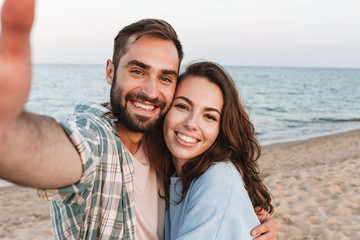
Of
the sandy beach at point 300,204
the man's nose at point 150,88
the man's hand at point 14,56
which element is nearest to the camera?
the man's hand at point 14,56

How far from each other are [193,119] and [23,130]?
1615 millimetres

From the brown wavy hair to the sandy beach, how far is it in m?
2.47

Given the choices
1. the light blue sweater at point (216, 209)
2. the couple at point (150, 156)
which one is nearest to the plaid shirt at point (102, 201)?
the couple at point (150, 156)

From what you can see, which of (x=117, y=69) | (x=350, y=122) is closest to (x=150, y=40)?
(x=117, y=69)

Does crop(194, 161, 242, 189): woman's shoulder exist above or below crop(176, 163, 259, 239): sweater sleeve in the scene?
above

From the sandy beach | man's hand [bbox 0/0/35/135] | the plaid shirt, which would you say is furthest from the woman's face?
the sandy beach

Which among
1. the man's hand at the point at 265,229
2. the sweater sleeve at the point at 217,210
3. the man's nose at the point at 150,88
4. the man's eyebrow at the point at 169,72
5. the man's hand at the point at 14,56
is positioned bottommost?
the man's hand at the point at 265,229

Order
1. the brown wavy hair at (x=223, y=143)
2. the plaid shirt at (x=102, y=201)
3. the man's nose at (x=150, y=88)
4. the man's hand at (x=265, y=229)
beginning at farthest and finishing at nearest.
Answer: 1. the brown wavy hair at (x=223, y=143)
2. the man's nose at (x=150, y=88)
3. the man's hand at (x=265, y=229)
4. the plaid shirt at (x=102, y=201)

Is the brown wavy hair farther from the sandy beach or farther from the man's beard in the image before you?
the sandy beach

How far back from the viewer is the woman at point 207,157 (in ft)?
6.81

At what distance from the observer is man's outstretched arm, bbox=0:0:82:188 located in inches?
27.9

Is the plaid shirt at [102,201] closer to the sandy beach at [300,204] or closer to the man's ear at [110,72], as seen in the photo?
the man's ear at [110,72]

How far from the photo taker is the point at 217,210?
2023 mm

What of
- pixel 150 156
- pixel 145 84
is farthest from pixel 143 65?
pixel 150 156
